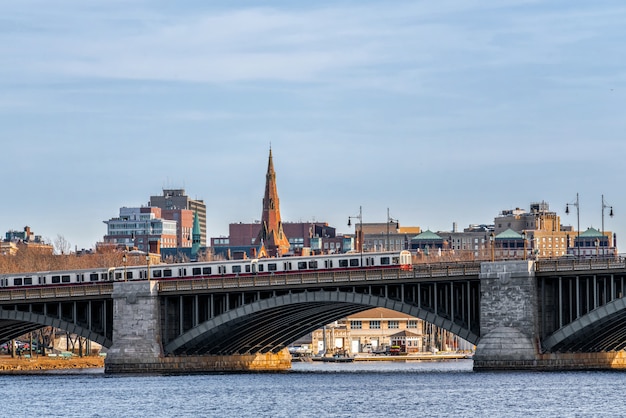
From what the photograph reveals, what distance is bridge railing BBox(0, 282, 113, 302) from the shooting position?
142 meters

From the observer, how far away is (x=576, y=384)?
11462 cm

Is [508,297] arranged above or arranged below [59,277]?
below

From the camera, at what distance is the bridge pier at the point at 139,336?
139500mm

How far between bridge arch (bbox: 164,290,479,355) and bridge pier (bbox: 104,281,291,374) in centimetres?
116

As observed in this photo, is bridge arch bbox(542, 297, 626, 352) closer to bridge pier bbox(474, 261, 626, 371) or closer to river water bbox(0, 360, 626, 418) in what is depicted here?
bridge pier bbox(474, 261, 626, 371)

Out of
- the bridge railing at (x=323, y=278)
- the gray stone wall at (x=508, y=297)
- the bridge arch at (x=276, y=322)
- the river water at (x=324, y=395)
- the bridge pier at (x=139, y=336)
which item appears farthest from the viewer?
the bridge pier at (x=139, y=336)

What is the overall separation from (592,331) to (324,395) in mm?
22486

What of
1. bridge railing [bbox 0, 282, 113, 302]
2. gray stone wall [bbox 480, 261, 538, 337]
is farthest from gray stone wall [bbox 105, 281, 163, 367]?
gray stone wall [bbox 480, 261, 538, 337]

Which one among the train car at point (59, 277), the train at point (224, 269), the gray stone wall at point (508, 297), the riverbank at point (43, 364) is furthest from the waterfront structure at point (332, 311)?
the riverbank at point (43, 364)

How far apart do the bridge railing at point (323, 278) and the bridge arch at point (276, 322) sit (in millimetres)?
1119

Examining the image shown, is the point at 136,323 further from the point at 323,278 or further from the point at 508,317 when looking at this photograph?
the point at 508,317

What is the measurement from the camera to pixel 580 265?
124m

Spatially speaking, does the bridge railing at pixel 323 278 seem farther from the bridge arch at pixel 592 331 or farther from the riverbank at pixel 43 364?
the riverbank at pixel 43 364

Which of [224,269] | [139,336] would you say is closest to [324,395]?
[139,336]
